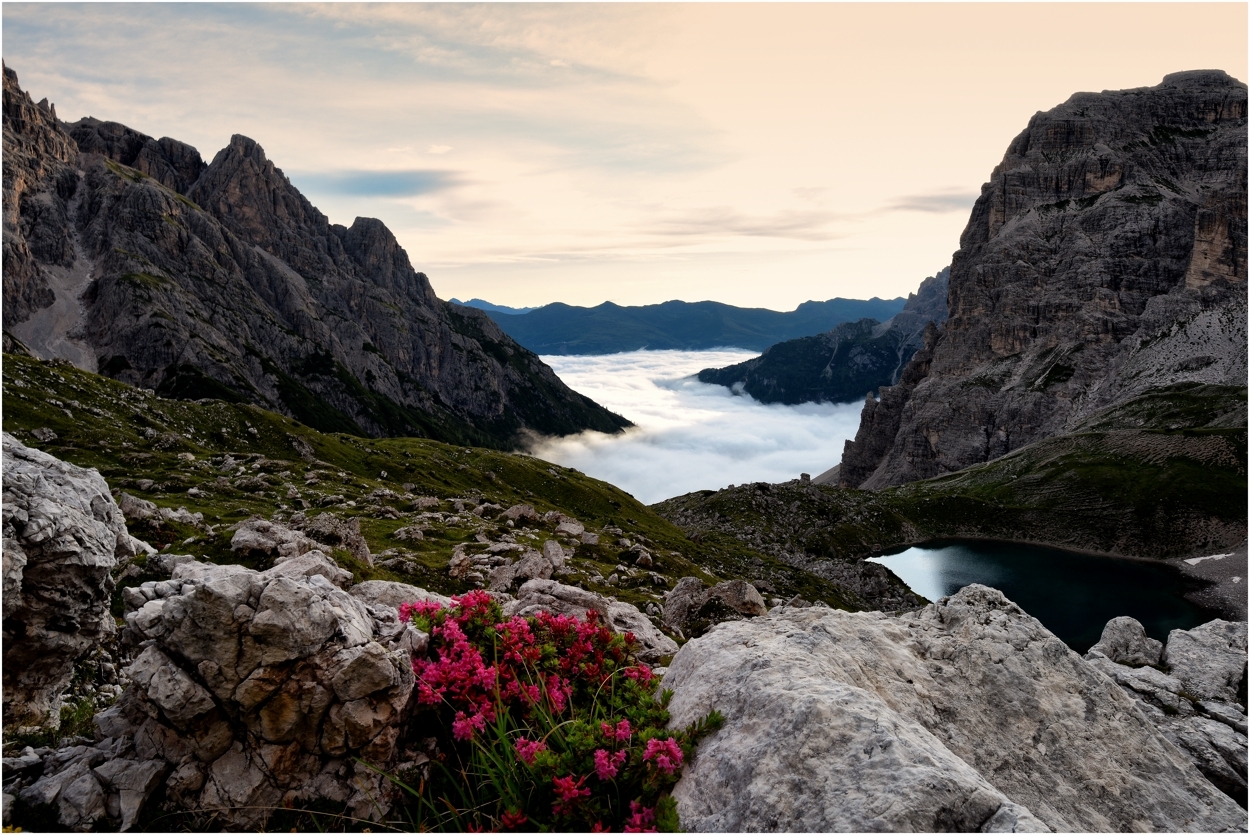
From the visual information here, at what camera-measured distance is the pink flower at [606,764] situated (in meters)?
10.0

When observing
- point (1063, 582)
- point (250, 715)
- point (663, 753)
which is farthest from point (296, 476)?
point (1063, 582)

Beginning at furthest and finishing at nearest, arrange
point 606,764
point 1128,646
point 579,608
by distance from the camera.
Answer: point 1128,646, point 579,608, point 606,764

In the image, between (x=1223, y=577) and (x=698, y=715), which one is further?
(x=1223, y=577)

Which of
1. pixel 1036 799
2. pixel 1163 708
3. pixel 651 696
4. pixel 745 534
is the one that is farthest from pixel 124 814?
pixel 745 534

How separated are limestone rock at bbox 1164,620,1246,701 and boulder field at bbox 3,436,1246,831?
859 cm

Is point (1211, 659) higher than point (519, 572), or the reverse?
point (1211, 659)

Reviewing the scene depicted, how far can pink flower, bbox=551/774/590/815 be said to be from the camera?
973 cm

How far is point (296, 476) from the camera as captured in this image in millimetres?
67750

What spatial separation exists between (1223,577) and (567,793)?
20352cm

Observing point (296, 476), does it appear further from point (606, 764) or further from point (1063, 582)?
point (1063, 582)

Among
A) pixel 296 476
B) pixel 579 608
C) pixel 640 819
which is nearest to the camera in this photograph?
pixel 640 819

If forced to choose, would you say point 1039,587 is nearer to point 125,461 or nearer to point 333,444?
point 333,444

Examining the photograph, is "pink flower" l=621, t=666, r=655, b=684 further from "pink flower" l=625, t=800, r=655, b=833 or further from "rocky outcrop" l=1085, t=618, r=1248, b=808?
"rocky outcrop" l=1085, t=618, r=1248, b=808

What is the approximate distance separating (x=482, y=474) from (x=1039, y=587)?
429 feet
